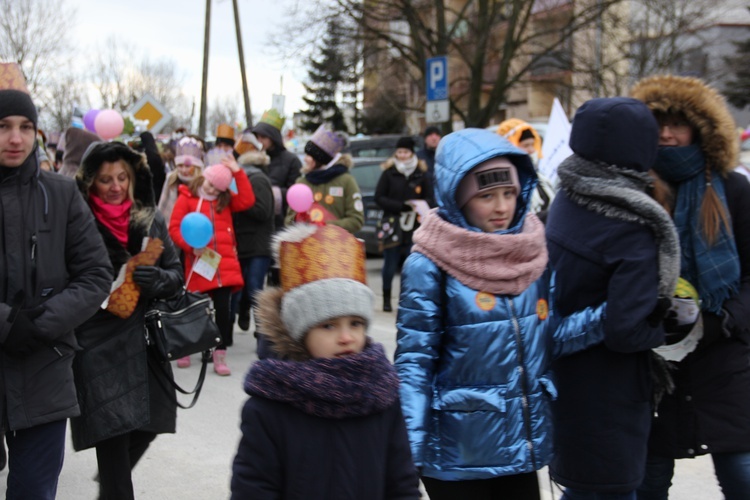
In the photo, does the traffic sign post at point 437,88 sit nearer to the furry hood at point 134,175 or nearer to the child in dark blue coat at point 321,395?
the furry hood at point 134,175

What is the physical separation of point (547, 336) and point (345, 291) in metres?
0.90

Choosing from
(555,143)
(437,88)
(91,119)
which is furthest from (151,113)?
(555,143)

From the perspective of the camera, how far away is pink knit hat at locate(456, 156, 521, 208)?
118 inches

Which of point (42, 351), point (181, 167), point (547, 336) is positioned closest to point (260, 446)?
point (547, 336)

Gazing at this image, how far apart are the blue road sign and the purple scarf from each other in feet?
43.1

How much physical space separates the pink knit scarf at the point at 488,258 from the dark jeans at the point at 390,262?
24.1 feet

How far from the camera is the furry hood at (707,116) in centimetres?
333

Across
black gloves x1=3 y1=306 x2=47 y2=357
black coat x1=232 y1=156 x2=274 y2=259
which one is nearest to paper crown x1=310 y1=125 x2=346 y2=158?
black coat x1=232 y1=156 x2=274 y2=259

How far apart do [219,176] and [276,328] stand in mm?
4825

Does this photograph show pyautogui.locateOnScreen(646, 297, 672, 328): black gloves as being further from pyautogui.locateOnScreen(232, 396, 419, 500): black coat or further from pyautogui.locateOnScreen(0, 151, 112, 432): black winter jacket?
pyautogui.locateOnScreen(0, 151, 112, 432): black winter jacket

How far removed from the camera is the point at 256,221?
815 centimetres

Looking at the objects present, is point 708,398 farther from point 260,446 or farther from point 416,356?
point 260,446

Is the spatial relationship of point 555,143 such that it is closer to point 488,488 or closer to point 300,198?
point 300,198

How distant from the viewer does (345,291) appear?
2443 mm
